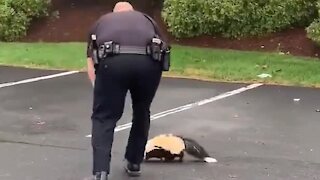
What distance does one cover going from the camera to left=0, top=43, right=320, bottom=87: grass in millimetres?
12016

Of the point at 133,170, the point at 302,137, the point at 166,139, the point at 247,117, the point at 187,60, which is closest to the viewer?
the point at 133,170

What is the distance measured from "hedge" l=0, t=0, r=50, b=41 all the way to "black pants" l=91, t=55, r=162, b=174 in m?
10.6

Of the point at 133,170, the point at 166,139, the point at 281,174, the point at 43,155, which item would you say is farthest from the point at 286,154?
the point at 43,155

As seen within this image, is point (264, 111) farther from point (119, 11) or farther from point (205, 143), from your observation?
point (119, 11)

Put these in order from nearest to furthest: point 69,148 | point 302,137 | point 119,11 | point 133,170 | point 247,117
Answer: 1. point 119,11
2. point 133,170
3. point 69,148
4. point 302,137
5. point 247,117

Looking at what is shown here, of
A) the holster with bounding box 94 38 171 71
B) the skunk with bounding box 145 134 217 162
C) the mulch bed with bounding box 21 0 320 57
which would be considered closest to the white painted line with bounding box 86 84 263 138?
the skunk with bounding box 145 134 217 162

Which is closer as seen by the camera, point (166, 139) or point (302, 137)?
point (166, 139)

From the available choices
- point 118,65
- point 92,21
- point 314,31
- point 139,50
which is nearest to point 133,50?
point 139,50

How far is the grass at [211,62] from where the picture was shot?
1202cm

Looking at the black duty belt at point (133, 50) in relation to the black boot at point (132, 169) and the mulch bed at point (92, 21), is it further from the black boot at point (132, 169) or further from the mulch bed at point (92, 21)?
the mulch bed at point (92, 21)

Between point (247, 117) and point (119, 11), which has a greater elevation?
point (119, 11)

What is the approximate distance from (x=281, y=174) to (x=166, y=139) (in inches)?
43.1

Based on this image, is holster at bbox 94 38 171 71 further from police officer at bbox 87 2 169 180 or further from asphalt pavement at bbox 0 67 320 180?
asphalt pavement at bbox 0 67 320 180

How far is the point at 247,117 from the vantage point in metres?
8.89
